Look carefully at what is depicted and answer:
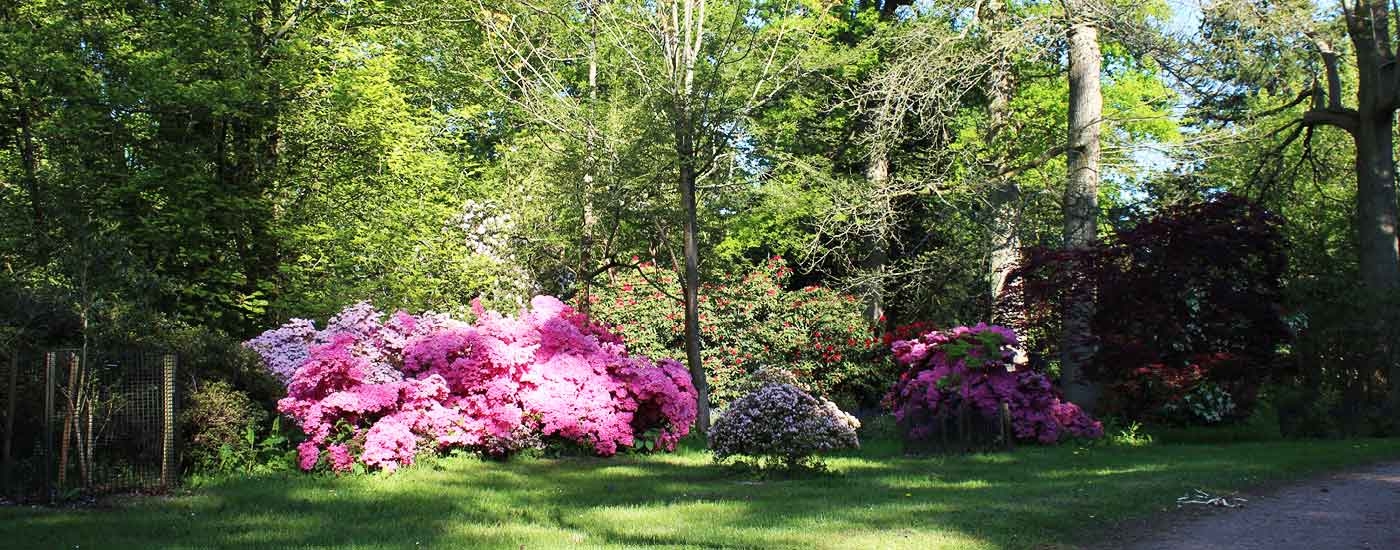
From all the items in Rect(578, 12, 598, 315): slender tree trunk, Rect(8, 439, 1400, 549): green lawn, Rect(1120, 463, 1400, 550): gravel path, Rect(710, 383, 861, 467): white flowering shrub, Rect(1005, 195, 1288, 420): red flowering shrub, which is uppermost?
Rect(578, 12, 598, 315): slender tree trunk

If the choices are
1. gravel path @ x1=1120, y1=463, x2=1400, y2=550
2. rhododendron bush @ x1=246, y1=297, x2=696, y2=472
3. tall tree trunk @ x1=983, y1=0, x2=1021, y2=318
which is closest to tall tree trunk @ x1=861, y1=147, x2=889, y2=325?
tall tree trunk @ x1=983, y1=0, x2=1021, y2=318

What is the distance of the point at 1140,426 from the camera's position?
15.0m

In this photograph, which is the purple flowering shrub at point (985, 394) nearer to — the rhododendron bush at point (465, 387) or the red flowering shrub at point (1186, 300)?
the red flowering shrub at point (1186, 300)

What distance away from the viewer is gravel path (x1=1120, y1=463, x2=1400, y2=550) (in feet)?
22.2

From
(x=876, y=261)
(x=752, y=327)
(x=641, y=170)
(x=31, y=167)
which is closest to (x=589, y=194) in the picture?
(x=641, y=170)

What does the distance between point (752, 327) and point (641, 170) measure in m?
6.50

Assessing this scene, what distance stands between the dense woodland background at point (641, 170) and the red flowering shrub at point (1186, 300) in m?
0.05

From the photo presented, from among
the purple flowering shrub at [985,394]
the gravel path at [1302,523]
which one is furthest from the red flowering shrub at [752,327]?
the gravel path at [1302,523]

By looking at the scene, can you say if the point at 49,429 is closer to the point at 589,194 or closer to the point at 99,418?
the point at 99,418

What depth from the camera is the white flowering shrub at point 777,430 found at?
10516mm

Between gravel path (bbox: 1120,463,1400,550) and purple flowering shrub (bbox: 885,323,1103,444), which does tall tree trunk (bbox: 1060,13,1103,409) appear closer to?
purple flowering shrub (bbox: 885,323,1103,444)

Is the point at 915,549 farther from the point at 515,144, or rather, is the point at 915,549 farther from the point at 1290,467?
the point at 515,144

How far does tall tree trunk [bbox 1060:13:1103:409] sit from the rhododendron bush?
582 centimetres

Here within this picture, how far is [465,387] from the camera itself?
1241 cm
